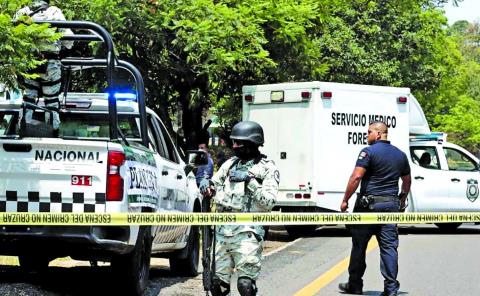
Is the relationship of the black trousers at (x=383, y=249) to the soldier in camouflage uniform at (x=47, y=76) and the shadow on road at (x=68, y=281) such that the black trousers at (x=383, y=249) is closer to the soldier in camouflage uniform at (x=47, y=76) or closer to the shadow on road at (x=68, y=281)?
the shadow on road at (x=68, y=281)

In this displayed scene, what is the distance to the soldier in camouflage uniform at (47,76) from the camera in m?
8.98

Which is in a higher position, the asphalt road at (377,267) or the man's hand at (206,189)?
the man's hand at (206,189)

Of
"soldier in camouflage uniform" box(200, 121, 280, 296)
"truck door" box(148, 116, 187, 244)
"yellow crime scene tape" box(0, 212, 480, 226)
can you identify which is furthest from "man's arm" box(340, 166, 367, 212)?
"soldier in camouflage uniform" box(200, 121, 280, 296)

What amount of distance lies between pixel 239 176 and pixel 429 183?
40.0 ft

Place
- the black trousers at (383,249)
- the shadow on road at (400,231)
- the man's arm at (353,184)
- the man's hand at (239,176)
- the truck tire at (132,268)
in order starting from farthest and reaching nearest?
the shadow on road at (400,231) → the man's arm at (353,184) → the black trousers at (383,249) → the truck tire at (132,268) → the man's hand at (239,176)

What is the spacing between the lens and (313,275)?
1192 centimetres

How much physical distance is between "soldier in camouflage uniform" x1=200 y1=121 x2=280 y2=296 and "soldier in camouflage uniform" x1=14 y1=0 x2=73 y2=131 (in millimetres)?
2206

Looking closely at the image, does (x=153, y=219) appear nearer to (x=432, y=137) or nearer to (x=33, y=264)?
(x=33, y=264)

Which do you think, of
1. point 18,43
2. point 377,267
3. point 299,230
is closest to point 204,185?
point 18,43

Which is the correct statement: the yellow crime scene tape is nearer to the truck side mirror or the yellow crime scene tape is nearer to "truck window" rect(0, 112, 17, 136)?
the truck side mirror

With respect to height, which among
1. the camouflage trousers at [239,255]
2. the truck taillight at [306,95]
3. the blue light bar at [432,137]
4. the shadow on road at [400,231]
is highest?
the truck taillight at [306,95]

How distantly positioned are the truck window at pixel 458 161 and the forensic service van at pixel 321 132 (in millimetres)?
797

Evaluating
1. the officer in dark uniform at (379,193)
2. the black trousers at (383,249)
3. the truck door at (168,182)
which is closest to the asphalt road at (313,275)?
the black trousers at (383,249)

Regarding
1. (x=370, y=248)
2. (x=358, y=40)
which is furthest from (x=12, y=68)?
(x=358, y=40)
